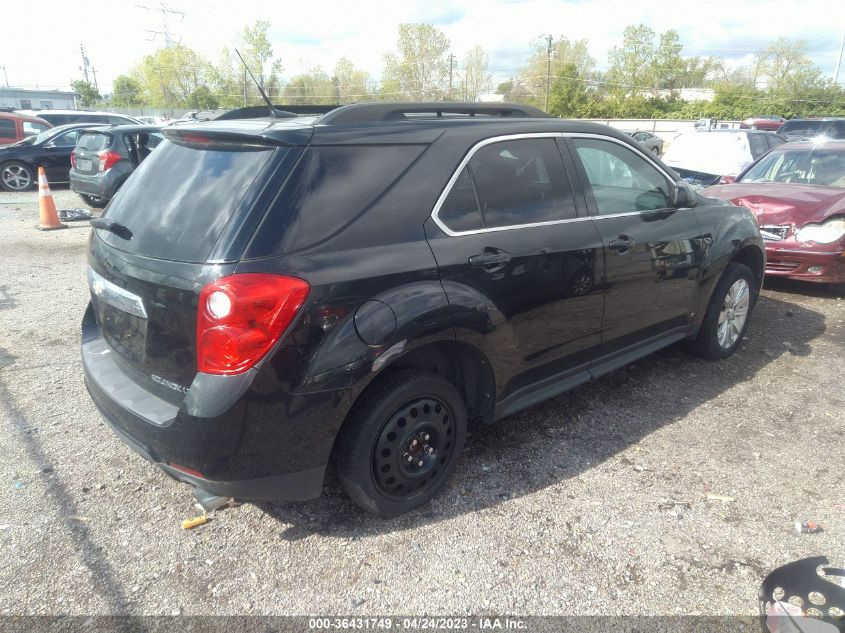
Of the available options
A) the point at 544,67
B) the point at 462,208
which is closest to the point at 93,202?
the point at 462,208

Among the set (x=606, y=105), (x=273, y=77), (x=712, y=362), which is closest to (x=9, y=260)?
(x=712, y=362)

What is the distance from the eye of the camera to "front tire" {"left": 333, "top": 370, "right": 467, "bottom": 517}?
263 centimetres

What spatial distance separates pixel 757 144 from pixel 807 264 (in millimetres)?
5423

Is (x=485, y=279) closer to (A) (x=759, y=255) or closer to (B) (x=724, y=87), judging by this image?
(A) (x=759, y=255)

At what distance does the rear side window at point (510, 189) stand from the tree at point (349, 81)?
255 ft

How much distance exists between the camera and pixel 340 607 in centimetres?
240

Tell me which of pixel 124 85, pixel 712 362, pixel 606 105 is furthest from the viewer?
pixel 124 85

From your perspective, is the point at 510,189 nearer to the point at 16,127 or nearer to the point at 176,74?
the point at 16,127

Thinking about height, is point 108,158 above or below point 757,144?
below

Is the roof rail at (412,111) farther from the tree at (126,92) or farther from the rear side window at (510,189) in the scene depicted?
the tree at (126,92)

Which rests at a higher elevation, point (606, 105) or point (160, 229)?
point (606, 105)

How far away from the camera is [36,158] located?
46.2ft

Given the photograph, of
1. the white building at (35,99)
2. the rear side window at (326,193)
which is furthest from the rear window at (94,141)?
the white building at (35,99)

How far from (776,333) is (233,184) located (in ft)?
16.5
